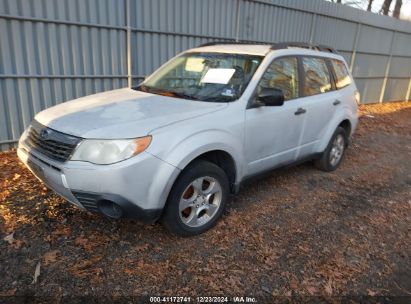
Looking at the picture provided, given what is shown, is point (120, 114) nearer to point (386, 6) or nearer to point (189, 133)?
point (189, 133)

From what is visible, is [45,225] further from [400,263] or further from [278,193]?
[400,263]

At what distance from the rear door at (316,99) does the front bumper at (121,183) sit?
7.37 feet

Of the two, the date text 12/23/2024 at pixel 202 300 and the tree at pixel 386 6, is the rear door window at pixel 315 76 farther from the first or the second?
the tree at pixel 386 6

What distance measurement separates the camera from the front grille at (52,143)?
2.80 meters

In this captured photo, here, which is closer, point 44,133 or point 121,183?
point 121,183

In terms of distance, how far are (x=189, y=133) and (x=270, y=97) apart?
1.04m

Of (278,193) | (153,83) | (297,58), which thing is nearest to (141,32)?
(153,83)

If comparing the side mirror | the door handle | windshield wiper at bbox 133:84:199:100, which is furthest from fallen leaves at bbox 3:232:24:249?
the door handle

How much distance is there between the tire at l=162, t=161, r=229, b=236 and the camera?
9.98 feet

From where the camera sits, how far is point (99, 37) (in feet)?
19.9

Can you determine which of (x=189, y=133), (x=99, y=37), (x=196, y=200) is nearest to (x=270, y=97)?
(x=189, y=133)

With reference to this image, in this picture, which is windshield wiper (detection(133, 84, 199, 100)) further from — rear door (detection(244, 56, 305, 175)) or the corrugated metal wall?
the corrugated metal wall

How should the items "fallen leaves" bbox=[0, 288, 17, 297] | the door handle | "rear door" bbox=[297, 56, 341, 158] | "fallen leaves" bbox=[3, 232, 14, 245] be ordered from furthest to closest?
"rear door" bbox=[297, 56, 341, 158] → the door handle → "fallen leaves" bbox=[3, 232, 14, 245] → "fallen leaves" bbox=[0, 288, 17, 297]

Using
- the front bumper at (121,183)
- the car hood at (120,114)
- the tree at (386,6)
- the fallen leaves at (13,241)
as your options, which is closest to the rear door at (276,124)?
the car hood at (120,114)
